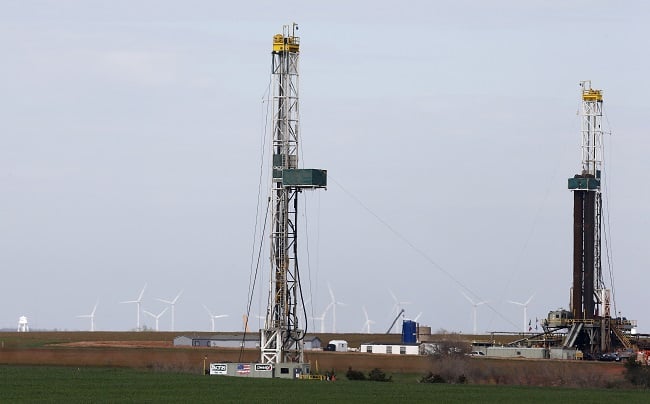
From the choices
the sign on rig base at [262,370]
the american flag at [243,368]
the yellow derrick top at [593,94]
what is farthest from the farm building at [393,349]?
the american flag at [243,368]

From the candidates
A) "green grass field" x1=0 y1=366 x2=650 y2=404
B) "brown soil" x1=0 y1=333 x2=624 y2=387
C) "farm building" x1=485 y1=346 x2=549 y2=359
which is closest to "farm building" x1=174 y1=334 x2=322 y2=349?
"brown soil" x1=0 y1=333 x2=624 y2=387

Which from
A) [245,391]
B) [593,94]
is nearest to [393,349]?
[593,94]

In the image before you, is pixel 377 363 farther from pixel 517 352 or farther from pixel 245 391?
pixel 245 391

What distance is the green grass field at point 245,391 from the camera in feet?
219

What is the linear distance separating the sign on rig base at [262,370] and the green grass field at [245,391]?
566cm

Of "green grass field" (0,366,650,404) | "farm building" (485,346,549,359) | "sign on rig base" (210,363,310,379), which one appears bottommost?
"green grass field" (0,366,650,404)

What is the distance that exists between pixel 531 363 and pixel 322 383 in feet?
105

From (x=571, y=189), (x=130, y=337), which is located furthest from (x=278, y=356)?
(x=130, y=337)

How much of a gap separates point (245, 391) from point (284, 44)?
100ft

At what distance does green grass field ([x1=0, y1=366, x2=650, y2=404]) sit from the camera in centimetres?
6662

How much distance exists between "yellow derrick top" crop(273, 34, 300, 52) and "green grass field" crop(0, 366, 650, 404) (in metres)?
22.3

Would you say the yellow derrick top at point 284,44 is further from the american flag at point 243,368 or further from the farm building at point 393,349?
the farm building at point 393,349

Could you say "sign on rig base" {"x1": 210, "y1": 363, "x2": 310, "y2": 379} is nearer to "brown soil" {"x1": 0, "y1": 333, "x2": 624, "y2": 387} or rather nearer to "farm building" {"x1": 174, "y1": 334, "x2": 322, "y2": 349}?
"brown soil" {"x1": 0, "y1": 333, "x2": 624, "y2": 387}

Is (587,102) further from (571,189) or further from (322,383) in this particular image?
(322,383)
